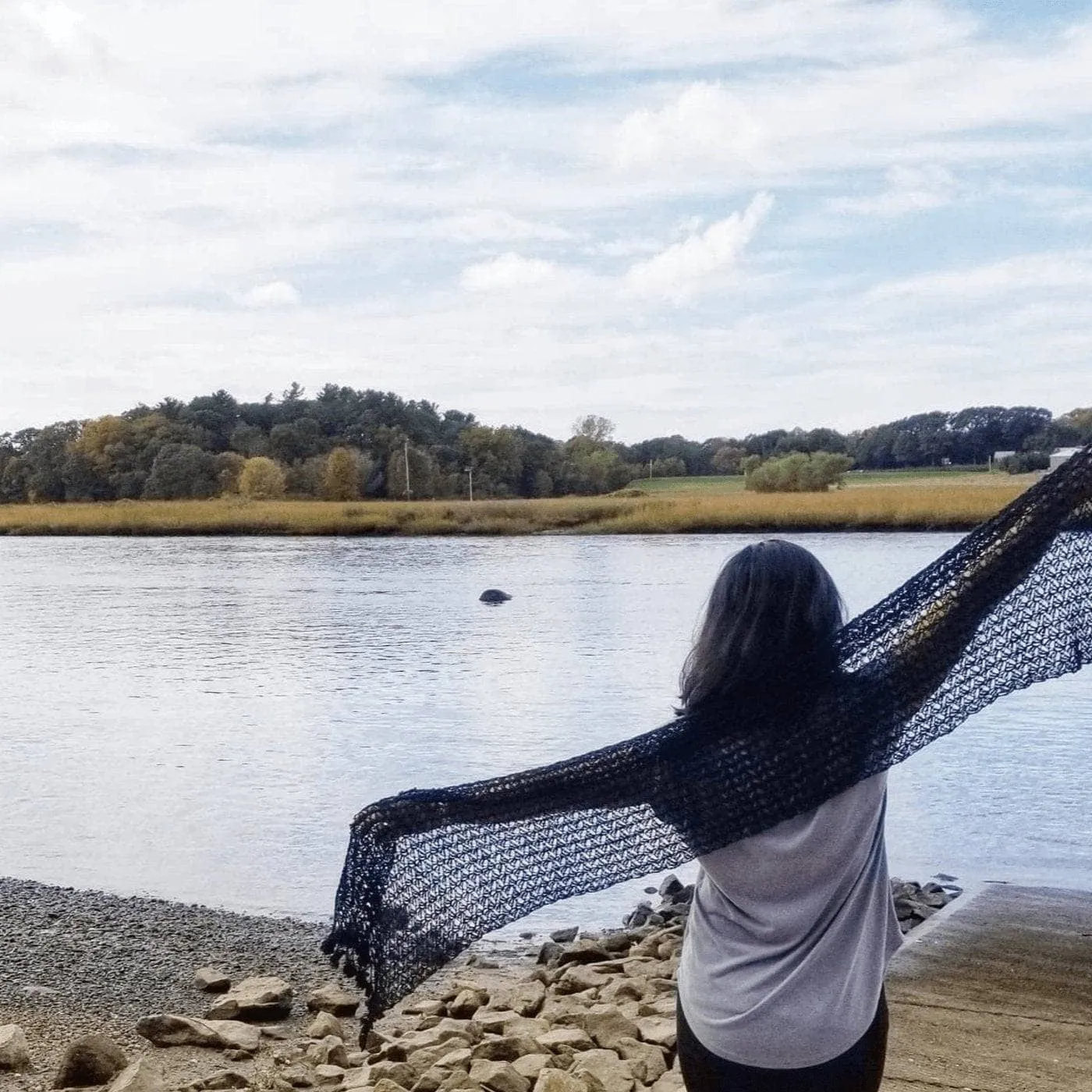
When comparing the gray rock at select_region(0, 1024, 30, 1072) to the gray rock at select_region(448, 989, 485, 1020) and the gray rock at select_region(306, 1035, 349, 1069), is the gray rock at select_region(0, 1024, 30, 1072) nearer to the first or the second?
the gray rock at select_region(306, 1035, 349, 1069)

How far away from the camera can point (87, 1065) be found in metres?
4.07

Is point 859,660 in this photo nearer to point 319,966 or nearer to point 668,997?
point 668,997

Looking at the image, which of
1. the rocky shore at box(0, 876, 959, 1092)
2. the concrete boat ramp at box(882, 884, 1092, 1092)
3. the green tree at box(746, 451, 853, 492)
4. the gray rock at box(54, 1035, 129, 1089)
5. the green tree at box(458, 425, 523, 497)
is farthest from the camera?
the green tree at box(458, 425, 523, 497)

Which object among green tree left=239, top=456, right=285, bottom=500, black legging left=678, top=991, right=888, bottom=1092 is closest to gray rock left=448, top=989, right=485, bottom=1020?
black legging left=678, top=991, right=888, bottom=1092

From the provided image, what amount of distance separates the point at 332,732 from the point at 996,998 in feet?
30.9

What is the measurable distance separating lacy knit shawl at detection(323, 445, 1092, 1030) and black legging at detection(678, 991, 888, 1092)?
10.1 inches

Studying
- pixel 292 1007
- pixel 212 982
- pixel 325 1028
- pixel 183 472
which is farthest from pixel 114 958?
pixel 183 472

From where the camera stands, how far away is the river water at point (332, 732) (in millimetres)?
7781

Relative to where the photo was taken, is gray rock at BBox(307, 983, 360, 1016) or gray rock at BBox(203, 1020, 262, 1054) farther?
gray rock at BBox(307, 983, 360, 1016)

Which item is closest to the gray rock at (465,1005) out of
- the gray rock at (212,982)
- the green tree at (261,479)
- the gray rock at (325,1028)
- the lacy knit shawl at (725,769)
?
the gray rock at (325,1028)

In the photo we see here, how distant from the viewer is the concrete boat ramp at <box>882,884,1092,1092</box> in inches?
112

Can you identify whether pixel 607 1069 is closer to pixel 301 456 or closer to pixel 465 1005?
pixel 465 1005

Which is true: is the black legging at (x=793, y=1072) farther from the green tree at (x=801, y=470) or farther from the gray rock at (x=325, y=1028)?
the green tree at (x=801, y=470)

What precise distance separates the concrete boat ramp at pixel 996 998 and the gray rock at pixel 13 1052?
258cm
